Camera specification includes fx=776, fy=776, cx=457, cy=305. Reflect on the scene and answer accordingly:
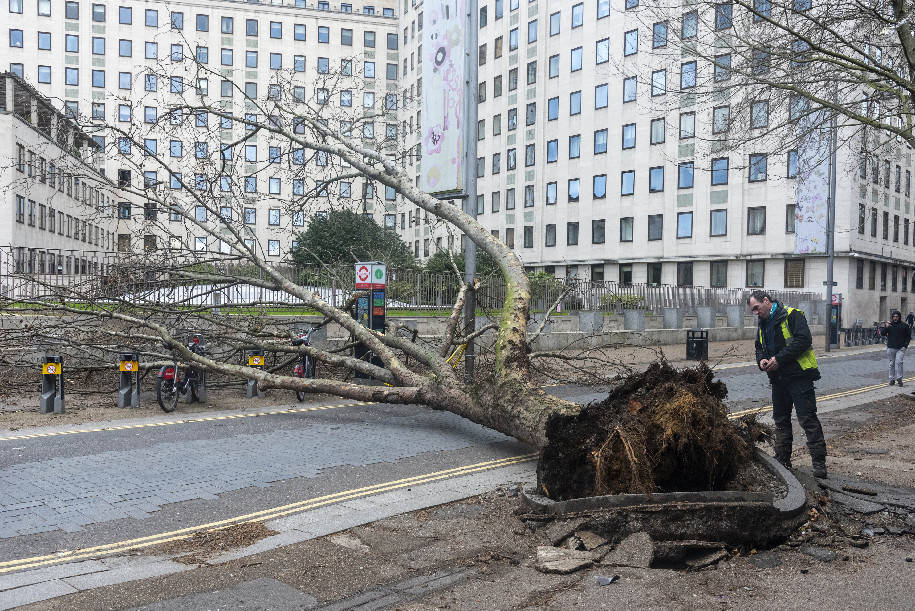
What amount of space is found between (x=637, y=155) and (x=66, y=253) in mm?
40196

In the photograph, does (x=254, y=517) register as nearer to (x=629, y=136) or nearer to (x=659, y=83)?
(x=659, y=83)

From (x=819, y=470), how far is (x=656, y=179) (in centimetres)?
4292

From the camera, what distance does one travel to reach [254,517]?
6.01 m

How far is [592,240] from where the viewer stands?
5238 centimetres

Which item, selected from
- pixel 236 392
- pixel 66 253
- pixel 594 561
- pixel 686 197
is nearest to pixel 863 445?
pixel 594 561

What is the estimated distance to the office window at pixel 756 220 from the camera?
43347 millimetres

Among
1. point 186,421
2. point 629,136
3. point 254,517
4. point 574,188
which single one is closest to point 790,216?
point 629,136

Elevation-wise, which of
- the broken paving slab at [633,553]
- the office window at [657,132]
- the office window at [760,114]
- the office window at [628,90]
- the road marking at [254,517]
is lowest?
the road marking at [254,517]

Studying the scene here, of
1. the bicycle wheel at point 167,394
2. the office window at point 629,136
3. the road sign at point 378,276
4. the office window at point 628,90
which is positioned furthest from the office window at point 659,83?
the bicycle wheel at point 167,394

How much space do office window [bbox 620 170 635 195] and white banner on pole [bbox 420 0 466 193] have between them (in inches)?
1438

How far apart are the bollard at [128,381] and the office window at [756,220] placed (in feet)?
128

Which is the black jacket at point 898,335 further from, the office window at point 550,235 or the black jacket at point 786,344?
the office window at point 550,235

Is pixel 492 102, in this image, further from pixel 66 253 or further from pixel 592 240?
pixel 66 253

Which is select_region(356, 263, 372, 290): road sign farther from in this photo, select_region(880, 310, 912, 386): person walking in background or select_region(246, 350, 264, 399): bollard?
select_region(880, 310, 912, 386): person walking in background
